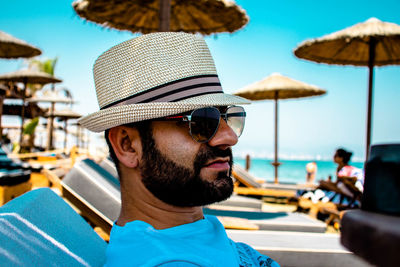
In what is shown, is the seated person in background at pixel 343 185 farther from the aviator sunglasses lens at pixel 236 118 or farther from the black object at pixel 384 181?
the black object at pixel 384 181

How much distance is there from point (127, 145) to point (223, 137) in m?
0.34

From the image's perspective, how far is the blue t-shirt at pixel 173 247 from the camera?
37.6 inches

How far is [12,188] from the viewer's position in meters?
4.11

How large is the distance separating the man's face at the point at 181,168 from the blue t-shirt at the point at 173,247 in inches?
4.0

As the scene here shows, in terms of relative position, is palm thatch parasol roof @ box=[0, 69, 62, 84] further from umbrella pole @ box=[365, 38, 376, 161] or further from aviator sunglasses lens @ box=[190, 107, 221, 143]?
aviator sunglasses lens @ box=[190, 107, 221, 143]

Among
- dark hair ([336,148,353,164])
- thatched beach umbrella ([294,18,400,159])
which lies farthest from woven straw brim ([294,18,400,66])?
dark hair ([336,148,353,164])

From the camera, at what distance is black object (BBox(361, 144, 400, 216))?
384 millimetres

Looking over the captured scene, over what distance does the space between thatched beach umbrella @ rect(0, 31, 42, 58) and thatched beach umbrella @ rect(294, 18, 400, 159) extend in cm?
611

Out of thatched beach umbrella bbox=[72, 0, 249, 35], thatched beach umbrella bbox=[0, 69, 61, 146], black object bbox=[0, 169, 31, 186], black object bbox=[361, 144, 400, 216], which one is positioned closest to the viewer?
black object bbox=[361, 144, 400, 216]

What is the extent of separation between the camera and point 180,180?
1.14m

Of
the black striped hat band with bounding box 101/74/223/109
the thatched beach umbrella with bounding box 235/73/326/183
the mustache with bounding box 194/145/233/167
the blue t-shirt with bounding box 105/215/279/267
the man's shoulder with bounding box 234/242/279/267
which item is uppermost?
the thatched beach umbrella with bounding box 235/73/326/183

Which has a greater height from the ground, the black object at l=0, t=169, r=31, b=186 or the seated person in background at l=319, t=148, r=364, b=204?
the black object at l=0, t=169, r=31, b=186

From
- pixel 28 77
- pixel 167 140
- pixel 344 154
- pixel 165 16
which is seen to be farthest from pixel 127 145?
pixel 28 77

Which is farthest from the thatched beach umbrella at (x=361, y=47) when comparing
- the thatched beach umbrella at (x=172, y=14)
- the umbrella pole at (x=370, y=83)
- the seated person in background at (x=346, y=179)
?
the thatched beach umbrella at (x=172, y=14)
